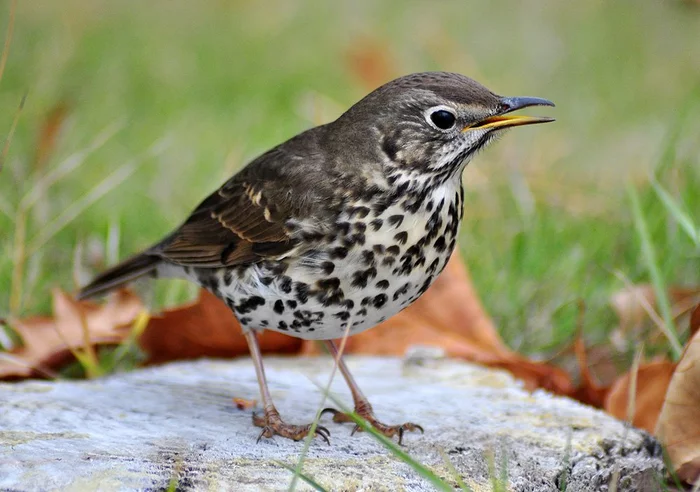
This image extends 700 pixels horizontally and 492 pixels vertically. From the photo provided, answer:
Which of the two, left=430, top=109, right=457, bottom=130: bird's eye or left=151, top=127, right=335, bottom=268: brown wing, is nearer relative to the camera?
left=430, top=109, right=457, bottom=130: bird's eye

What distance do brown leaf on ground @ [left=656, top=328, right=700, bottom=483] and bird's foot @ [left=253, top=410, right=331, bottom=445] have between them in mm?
1146

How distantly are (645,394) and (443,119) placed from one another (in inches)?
52.7

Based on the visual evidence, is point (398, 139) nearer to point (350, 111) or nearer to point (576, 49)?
point (350, 111)

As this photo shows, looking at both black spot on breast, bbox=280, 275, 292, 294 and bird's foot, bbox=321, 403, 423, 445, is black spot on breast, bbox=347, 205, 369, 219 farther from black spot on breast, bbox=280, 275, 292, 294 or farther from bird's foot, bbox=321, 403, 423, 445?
bird's foot, bbox=321, 403, 423, 445

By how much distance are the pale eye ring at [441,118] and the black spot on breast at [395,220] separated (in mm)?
322

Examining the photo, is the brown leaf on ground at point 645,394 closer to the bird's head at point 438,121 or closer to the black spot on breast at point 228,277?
the bird's head at point 438,121

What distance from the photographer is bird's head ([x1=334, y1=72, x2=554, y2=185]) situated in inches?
130

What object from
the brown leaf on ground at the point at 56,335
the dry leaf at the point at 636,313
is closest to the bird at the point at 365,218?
the brown leaf on ground at the point at 56,335

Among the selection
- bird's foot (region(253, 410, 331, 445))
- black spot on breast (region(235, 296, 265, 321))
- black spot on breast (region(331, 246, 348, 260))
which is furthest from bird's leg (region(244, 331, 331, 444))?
black spot on breast (region(331, 246, 348, 260))

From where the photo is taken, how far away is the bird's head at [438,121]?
3312 mm

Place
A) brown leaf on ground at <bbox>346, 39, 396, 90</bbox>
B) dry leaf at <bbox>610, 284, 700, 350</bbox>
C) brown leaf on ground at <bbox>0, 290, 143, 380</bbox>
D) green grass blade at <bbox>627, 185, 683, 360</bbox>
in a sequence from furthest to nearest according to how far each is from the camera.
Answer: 1. brown leaf on ground at <bbox>346, 39, 396, 90</bbox>
2. dry leaf at <bbox>610, 284, 700, 350</bbox>
3. brown leaf on ground at <bbox>0, 290, 143, 380</bbox>
4. green grass blade at <bbox>627, 185, 683, 360</bbox>

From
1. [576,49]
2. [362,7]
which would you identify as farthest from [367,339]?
[362,7]

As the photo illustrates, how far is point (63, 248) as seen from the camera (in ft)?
17.7

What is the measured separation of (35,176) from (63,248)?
52cm
